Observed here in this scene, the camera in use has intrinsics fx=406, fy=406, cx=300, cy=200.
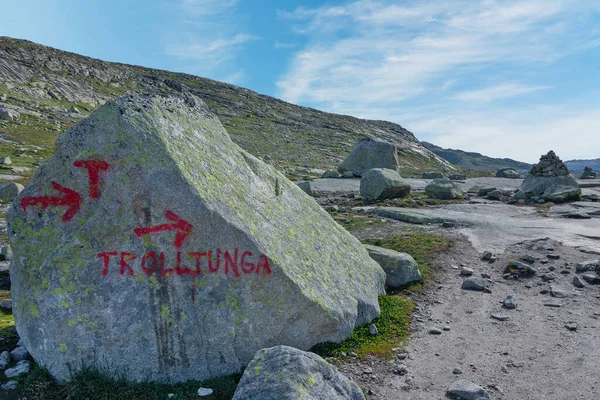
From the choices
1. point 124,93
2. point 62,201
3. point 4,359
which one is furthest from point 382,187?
point 124,93

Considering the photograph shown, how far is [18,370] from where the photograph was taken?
805 centimetres

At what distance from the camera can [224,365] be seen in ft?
27.0

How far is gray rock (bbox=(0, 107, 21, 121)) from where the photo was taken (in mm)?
69881

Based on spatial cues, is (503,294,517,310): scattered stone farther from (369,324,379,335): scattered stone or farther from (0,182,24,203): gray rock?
(0,182,24,203): gray rock

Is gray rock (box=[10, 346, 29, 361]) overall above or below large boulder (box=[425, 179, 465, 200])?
below

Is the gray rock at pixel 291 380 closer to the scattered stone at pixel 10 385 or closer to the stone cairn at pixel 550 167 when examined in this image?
the scattered stone at pixel 10 385

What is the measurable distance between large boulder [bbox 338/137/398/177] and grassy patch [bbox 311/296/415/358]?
41.3 metres

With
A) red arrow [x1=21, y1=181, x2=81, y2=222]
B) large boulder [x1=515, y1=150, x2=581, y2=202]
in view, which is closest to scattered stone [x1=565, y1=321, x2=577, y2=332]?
red arrow [x1=21, y1=181, x2=81, y2=222]

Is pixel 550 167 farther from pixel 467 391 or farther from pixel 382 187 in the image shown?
pixel 467 391

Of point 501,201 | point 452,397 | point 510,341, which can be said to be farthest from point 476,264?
point 501,201

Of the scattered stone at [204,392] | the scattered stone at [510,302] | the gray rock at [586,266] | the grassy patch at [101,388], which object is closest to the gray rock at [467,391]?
the grassy patch at [101,388]

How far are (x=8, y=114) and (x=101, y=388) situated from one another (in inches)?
3185

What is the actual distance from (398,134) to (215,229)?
189 metres

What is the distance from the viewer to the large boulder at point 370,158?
173 ft
